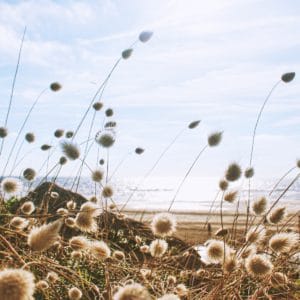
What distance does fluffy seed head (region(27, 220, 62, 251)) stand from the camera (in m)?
1.32

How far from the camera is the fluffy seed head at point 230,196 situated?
3.03 m

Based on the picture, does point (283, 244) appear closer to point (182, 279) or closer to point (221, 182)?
point (221, 182)

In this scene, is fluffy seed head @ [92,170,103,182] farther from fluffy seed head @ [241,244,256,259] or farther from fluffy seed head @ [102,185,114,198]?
fluffy seed head @ [241,244,256,259]

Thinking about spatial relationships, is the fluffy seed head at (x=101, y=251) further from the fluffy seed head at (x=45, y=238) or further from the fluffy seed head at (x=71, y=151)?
the fluffy seed head at (x=71, y=151)

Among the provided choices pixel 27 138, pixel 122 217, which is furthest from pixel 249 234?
pixel 27 138

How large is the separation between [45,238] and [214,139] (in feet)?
6.97

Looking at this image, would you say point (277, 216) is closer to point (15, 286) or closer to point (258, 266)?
point (258, 266)

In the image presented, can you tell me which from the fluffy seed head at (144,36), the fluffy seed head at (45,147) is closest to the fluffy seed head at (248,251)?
the fluffy seed head at (144,36)

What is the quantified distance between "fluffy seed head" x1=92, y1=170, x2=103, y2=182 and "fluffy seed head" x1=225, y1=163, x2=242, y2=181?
1.11 meters

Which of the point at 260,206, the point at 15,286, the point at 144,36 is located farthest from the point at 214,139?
the point at 15,286

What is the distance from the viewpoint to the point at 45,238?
133cm

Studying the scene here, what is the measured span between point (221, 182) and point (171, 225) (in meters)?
0.92

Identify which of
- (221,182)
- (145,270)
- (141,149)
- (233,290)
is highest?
(141,149)

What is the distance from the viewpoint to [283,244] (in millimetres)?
2094
